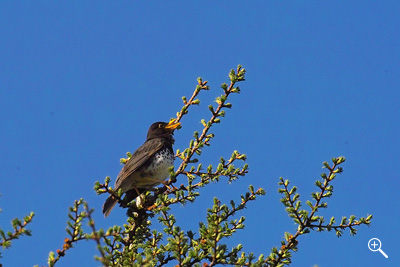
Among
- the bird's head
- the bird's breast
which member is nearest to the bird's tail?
the bird's breast

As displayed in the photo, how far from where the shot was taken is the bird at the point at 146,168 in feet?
29.0

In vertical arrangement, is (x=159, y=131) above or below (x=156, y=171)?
above

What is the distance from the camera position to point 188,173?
24.3 feet

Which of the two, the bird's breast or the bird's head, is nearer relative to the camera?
the bird's breast

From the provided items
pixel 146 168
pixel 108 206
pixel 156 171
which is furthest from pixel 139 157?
pixel 108 206

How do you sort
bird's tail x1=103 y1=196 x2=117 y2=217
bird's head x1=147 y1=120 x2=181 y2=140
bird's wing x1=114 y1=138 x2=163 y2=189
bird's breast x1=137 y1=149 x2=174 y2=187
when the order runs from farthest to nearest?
bird's head x1=147 y1=120 x2=181 y2=140
bird's breast x1=137 y1=149 x2=174 y2=187
bird's wing x1=114 y1=138 x2=163 y2=189
bird's tail x1=103 y1=196 x2=117 y2=217

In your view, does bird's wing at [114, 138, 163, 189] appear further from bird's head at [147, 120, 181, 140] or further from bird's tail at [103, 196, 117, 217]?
bird's tail at [103, 196, 117, 217]

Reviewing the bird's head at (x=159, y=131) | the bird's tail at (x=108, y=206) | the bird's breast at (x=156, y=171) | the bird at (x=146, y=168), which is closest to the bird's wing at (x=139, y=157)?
the bird at (x=146, y=168)

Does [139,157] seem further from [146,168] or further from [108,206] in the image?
[108,206]

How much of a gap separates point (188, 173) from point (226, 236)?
4.20 feet

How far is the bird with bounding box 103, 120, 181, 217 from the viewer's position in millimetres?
8852

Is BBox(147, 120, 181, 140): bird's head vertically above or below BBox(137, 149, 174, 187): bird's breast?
above

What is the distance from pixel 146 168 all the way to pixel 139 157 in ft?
0.73

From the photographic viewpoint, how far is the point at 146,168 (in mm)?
9008
